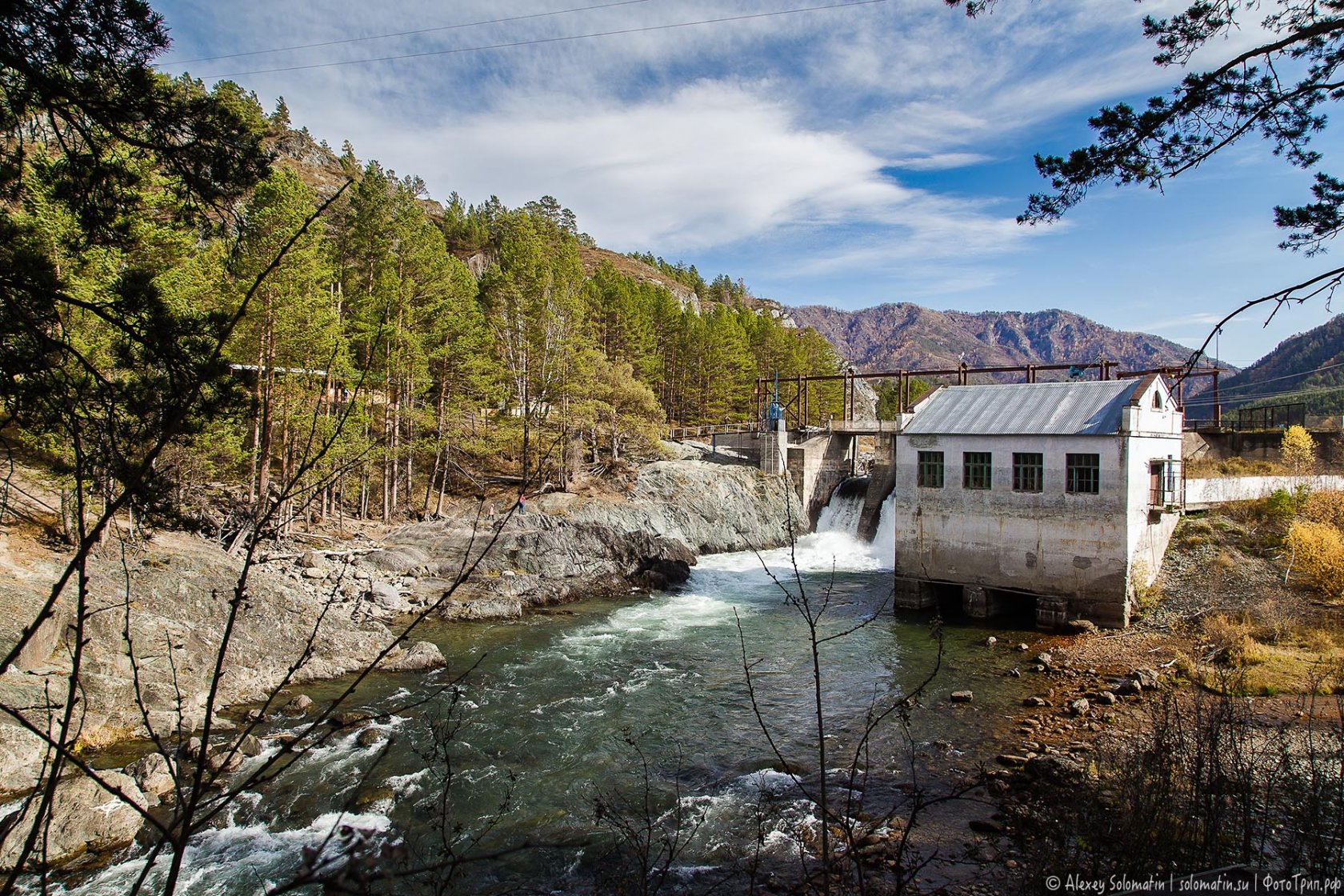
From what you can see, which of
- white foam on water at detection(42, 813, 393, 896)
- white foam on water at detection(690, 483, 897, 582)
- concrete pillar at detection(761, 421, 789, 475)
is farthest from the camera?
concrete pillar at detection(761, 421, 789, 475)

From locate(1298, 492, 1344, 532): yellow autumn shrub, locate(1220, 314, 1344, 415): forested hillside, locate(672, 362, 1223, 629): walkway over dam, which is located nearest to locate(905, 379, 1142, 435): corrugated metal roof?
locate(672, 362, 1223, 629): walkway over dam

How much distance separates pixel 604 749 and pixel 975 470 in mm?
14456

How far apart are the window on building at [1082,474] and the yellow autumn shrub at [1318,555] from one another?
5.35m

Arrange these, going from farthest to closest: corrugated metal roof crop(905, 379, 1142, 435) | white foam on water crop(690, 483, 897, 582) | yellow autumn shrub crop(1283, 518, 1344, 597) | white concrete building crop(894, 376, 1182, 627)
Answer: white foam on water crop(690, 483, 897, 582), corrugated metal roof crop(905, 379, 1142, 435), white concrete building crop(894, 376, 1182, 627), yellow autumn shrub crop(1283, 518, 1344, 597)

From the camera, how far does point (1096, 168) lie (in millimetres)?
7910

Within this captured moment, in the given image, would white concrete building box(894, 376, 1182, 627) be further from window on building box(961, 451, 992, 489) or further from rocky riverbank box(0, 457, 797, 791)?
rocky riverbank box(0, 457, 797, 791)

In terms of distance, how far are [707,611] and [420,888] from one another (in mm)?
15336

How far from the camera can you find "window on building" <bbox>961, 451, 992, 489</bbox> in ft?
70.5

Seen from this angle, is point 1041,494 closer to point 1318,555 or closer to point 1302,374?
point 1318,555

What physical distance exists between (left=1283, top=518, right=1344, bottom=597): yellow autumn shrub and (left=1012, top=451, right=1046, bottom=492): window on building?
6.60 m

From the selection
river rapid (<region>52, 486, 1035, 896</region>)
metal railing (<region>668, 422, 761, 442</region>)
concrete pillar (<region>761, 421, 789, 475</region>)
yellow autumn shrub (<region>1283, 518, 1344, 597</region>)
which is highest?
metal railing (<region>668, 422, 761, 442</region>)

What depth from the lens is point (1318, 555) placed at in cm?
1853

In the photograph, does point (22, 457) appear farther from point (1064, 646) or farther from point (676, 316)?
point (676, 316)

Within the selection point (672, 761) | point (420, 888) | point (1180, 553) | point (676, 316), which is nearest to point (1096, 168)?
point (672, 761)
